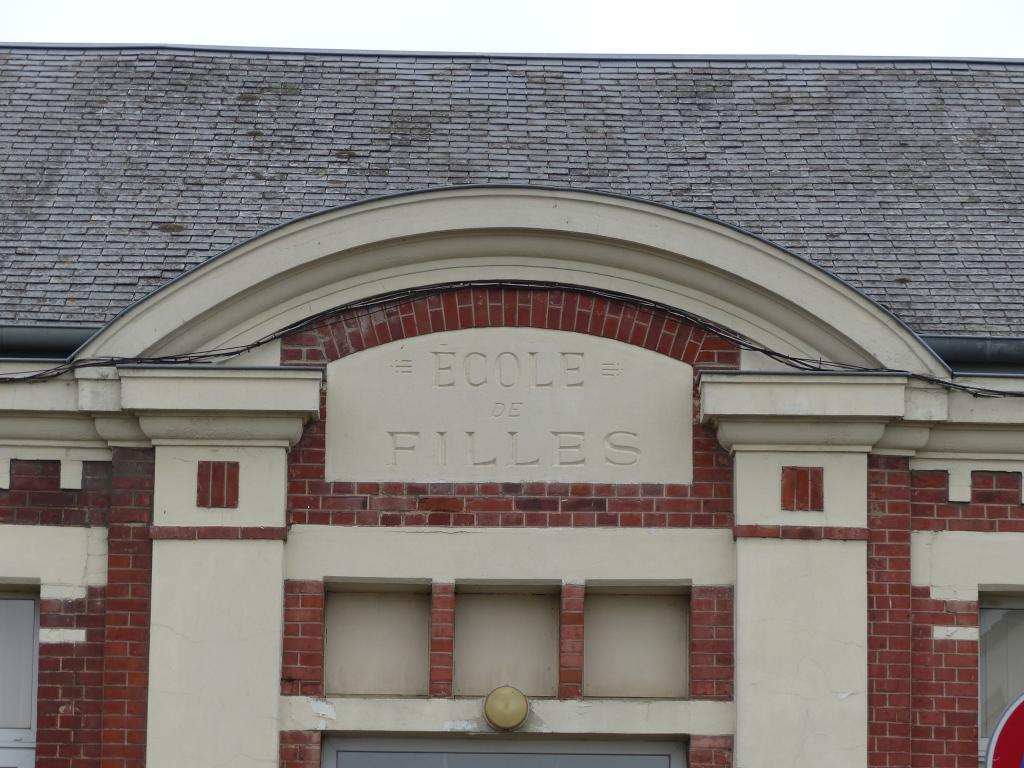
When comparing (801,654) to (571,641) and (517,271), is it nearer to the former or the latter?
(571,641)

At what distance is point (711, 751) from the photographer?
29.3 feet

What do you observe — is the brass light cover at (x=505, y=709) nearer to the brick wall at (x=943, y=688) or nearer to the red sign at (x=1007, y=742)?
the brick wall at (x=943, y=688)

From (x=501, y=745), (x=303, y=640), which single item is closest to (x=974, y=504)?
(x=501, y=745)

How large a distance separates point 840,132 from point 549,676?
5.22 meters

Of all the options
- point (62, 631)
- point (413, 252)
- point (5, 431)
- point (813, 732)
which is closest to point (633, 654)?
point (813, 732)

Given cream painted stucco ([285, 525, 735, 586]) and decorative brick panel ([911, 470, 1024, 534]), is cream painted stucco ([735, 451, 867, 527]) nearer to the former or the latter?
cream painted stucco ([285, 525, 735, 586])

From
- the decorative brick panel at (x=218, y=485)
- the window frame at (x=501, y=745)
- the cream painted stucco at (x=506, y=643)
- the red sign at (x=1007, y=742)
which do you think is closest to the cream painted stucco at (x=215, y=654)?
the decorative brick panel at (x=218, y=485)

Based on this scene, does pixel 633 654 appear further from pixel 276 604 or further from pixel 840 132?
pixel 840 132

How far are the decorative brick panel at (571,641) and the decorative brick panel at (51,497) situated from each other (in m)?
2.72

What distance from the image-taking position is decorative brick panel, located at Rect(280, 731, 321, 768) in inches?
351

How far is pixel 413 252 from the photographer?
9406mm

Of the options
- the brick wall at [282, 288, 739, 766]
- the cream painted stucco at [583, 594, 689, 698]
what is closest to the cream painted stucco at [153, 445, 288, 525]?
the brick wall at [282, 288, 739, 766]

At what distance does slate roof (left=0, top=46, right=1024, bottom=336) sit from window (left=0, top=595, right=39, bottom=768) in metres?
1.76

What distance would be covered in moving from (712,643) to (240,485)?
2825mm
